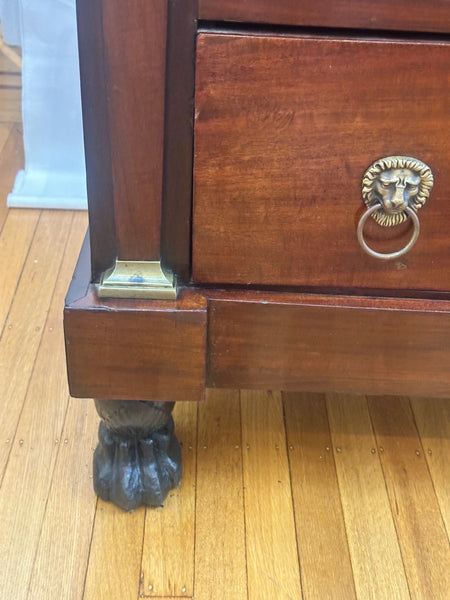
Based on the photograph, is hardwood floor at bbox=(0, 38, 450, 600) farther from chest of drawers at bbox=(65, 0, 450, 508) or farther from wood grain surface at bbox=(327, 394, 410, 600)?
chest of drawers at bbox=(65, 0, 450, 508)

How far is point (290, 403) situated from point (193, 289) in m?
0.38

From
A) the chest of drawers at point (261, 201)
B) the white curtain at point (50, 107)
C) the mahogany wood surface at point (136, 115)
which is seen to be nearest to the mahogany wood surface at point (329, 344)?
the chest of drawers at point (261, 201)

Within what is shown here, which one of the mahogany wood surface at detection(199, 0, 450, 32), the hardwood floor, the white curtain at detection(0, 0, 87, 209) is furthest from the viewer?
the white curtain at detection(0, 0, 87, 209)

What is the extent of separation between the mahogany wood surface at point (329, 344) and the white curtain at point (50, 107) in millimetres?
801

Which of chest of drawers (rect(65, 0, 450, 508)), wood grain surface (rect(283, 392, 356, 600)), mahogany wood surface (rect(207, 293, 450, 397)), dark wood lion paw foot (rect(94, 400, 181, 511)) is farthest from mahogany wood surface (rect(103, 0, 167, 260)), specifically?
wood grain surface (rect(283, 392, 356, 600))

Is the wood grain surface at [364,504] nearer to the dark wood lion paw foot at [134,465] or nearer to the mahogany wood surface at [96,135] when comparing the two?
the dark wood lion paw foot at [134,465]

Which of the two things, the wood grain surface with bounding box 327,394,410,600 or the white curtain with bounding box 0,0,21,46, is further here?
the white curtain with bounding box 0,0,21,46

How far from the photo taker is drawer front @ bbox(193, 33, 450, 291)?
1.70 ft

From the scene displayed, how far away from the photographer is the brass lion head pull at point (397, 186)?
0.56 metres

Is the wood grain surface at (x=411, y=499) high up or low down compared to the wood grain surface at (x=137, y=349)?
down

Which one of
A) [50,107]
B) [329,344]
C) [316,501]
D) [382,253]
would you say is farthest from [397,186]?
[50,107]

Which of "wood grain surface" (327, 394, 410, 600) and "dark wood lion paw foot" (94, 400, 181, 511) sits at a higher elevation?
"dark wood lion paw foot" (94, 400, 181, 511)

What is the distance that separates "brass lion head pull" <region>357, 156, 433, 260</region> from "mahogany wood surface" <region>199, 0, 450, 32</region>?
11cm

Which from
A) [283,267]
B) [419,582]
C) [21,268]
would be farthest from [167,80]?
[21,268]
